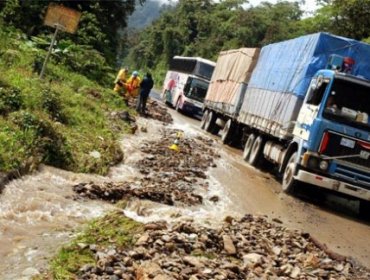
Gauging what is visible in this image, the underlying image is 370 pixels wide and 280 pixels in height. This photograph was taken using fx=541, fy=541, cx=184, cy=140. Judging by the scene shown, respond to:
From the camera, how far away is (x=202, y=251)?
6.06 meters

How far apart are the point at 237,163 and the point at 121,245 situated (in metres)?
9.67

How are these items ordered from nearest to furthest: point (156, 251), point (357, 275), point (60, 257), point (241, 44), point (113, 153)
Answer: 1. point (60, 257)
2. point (156, 251)
3. point (357, 275)
4. point (113, 153)
5. point (241, 44)

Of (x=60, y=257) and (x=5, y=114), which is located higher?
(x=5, y=114)

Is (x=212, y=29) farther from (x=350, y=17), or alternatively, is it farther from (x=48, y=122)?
(x=48, y=122)

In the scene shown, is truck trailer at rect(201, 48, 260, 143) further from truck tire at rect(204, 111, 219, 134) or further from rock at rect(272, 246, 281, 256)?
rock at rect(272, 246, 281, 256)

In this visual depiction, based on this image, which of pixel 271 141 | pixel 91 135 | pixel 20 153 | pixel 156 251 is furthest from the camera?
pixel 271 141

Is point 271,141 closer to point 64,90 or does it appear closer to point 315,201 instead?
point 315,201

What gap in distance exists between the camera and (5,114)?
976cm

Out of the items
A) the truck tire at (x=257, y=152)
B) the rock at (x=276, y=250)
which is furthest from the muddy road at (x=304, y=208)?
the rock at (x=276, y=250)

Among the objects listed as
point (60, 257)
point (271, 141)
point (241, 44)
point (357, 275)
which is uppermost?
point (241, 44)

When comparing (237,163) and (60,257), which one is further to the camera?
(237,163)

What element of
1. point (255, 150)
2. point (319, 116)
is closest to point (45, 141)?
point (319, 116)

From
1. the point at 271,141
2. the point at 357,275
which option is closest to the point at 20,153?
the point at 357,275

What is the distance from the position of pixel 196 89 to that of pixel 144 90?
295 inches
